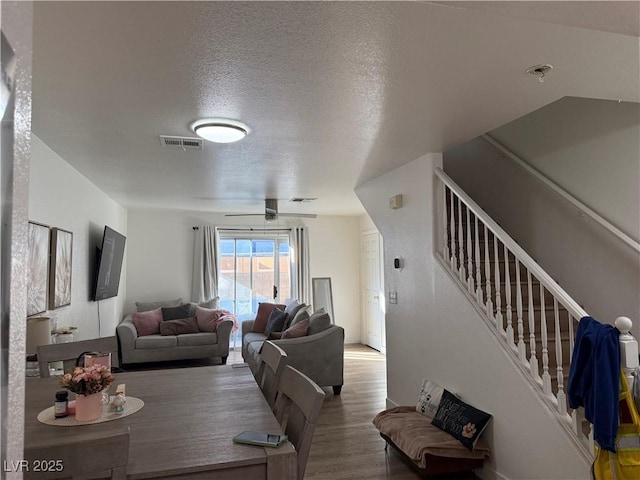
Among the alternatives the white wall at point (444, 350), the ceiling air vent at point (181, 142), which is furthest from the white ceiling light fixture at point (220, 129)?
the white wall at point (444, 350)

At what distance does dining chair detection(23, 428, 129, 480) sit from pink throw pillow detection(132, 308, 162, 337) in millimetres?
5337

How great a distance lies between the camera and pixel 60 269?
3.50m

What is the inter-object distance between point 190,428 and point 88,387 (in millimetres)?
433

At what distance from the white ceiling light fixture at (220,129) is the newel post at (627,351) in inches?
91.6

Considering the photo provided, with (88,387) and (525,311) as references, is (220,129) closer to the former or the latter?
(88,387)

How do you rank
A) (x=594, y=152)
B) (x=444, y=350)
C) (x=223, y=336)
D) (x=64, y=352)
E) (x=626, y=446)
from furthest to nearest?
1. (x=223, y=336)
2. (x=444, y=350)
3. (x=594, y=152)
4. (x=64, y=352)
5. (x=626, y=446)

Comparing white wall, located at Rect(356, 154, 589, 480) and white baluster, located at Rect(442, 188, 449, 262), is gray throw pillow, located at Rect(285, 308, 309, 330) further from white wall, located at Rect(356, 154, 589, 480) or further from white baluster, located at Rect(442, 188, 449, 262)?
white baluster, located at Rect(442, 188, 449, 262)

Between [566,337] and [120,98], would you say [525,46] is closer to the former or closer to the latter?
[120,98]

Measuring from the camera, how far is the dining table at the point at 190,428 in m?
1.38

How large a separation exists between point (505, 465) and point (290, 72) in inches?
105

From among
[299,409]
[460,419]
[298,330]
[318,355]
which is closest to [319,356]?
[318,355]

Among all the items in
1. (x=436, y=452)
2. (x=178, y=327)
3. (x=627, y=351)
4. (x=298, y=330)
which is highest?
(x=627, y=351)

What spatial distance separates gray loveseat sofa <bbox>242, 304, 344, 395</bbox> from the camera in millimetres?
4613

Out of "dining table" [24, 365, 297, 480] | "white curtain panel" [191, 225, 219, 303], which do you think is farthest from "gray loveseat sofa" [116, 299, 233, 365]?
"dining table" [24, 365, 297, 480]
